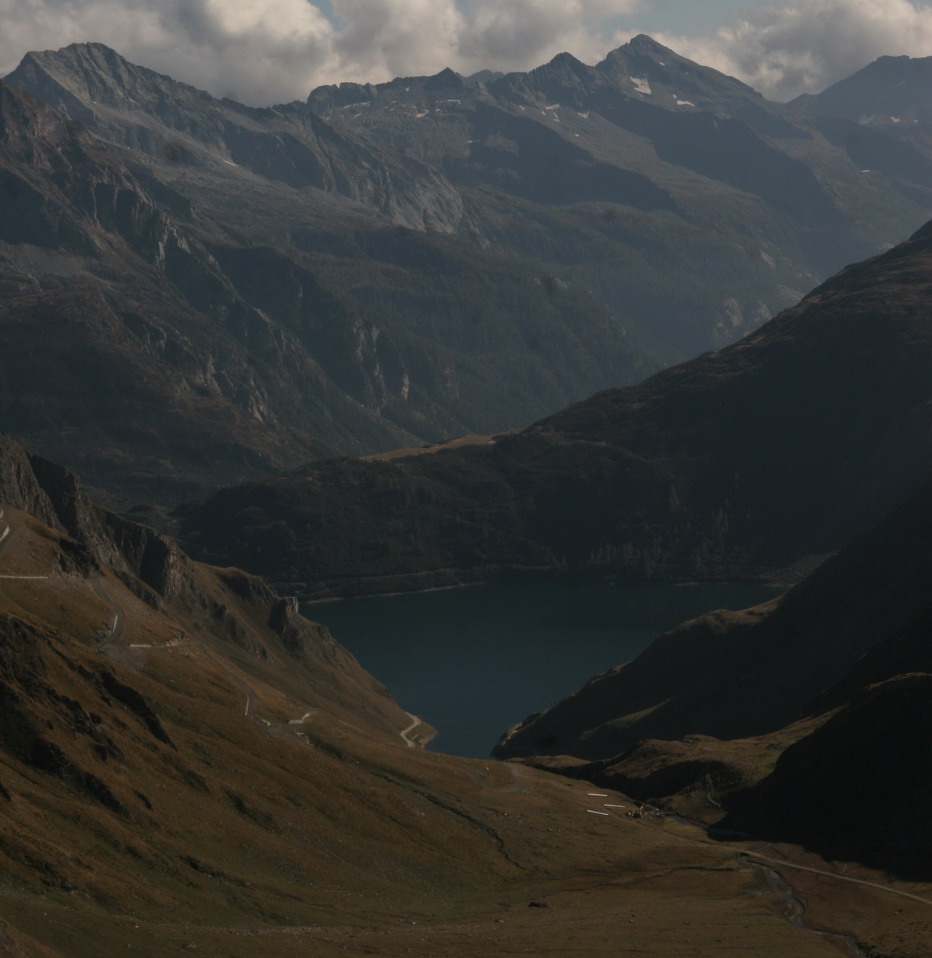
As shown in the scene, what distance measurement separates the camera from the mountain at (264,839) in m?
104

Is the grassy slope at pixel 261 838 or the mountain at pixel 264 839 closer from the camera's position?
the grassy slope at pixel 261 838

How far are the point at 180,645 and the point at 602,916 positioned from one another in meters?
68.6

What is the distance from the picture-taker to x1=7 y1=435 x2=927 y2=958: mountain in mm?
103938

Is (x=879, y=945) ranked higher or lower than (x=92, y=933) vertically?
lower

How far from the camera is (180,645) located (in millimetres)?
181125

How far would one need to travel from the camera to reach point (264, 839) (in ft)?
432

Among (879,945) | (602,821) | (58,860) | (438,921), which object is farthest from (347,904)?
(602,821)

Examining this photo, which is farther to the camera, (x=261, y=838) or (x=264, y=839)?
(x=264, y=839)

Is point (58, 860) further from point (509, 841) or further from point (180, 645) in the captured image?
point (180, 645)

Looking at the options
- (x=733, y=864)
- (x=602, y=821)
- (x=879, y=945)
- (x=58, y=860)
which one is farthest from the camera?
(x=602, y=821)

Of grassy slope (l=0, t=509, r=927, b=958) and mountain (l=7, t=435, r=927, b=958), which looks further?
mountain (l=7, t=435, r=927, b=958)

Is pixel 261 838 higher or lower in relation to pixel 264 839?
higher

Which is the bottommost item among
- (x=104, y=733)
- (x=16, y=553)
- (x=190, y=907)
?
(x=190, y=907)

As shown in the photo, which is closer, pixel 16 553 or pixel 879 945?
pixel 879 945
